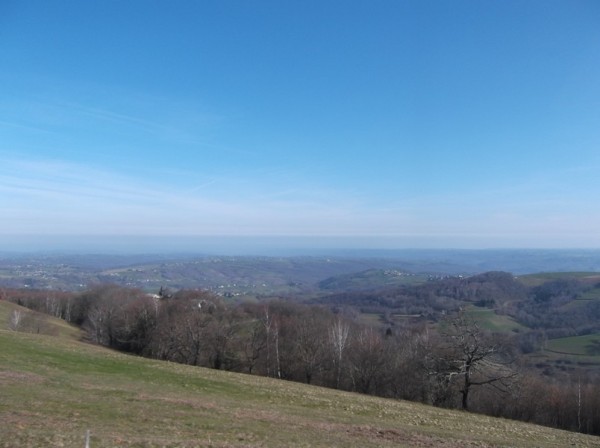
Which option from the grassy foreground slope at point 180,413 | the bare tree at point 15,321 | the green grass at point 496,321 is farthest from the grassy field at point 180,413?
the green grass at point 496,321

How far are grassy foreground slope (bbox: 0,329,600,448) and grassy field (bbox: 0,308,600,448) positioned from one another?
0.16ft

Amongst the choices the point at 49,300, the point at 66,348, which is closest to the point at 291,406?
the point at 66,348

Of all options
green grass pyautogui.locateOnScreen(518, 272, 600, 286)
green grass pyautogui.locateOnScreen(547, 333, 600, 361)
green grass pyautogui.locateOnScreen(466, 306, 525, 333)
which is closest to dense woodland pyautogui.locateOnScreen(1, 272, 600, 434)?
green grass pyautogui.locateOnScreen(547, 333, 600, 361)

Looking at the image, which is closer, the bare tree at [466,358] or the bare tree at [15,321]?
the bare tree at [466,358]

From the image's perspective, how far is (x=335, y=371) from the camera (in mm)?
50344

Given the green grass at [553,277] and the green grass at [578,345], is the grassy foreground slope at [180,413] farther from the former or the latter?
the green grass at [553,277]

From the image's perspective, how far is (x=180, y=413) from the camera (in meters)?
17.4

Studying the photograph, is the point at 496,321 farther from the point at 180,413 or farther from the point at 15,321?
the point at 180,413

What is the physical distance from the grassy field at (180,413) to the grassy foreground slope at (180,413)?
0.16 ft

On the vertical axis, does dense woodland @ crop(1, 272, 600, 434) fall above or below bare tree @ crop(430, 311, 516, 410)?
below

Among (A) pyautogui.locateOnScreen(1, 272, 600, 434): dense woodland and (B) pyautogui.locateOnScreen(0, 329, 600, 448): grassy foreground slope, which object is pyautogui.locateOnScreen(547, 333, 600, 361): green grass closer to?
(A) pyautogui.locateOnScreen(1, 272, 600, 434): dense woodland

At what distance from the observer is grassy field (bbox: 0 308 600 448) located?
13.5 meters

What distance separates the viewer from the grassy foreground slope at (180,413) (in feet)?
44.4

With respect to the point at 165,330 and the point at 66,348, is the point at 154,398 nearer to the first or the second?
the point at 66,348
